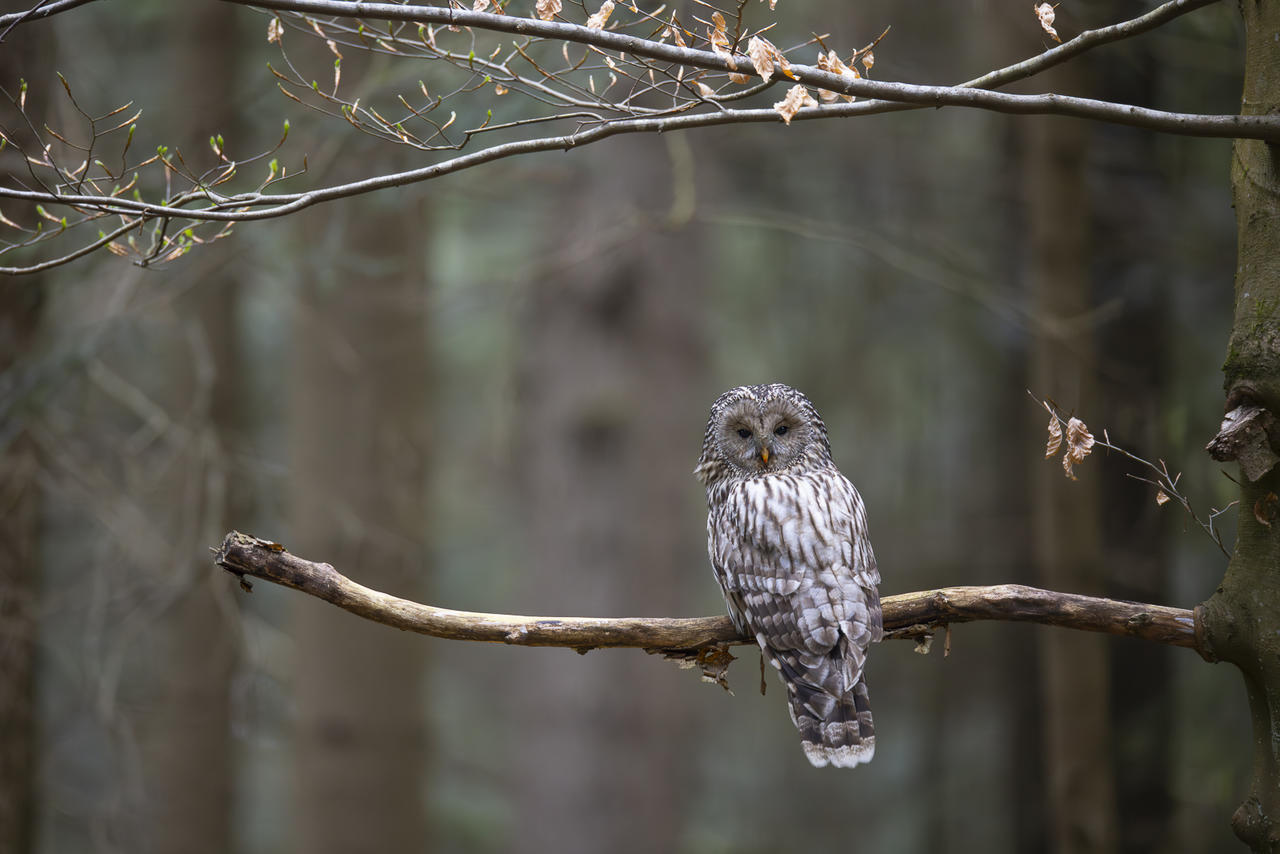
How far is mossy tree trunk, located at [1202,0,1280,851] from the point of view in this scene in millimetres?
2418

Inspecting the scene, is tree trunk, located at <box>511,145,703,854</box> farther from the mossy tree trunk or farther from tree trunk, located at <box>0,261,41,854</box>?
the mossy tree trunk

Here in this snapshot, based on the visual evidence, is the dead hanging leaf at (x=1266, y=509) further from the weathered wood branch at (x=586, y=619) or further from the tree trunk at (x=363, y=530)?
the tree trunk at (x=363, y=530)

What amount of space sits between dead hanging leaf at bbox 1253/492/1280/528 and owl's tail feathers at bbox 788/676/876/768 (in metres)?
1.37

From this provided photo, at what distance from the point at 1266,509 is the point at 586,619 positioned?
176 cm

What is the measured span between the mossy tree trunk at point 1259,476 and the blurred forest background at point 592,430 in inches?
109

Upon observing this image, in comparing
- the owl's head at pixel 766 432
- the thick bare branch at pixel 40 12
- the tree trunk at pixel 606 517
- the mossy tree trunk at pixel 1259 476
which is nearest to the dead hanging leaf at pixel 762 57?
the mossy tree trunk at pixel 1259 476

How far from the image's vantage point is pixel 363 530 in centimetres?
697

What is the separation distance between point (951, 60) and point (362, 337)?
596 cm

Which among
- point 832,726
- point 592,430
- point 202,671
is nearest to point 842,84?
point 832,726

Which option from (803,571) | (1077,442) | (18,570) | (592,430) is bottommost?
(803,571)

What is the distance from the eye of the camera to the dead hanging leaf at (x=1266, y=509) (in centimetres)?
245

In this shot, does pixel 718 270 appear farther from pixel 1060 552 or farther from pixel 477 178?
pixel 1060 552

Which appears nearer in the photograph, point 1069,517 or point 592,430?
point 1069,517

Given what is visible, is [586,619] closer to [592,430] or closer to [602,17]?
[602,17]
